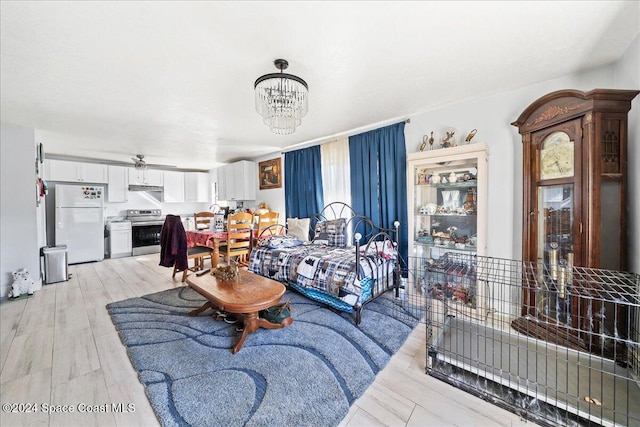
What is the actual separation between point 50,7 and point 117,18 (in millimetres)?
313

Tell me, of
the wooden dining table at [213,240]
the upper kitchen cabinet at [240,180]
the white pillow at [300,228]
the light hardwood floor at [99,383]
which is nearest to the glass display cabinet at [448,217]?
the light hardwood floor at [99,383]

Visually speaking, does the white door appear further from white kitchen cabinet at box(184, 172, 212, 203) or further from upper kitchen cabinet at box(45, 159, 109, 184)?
white kitchen cabinet at box(184, 172, 212, 203)

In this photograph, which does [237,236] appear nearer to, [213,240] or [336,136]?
[213,240]

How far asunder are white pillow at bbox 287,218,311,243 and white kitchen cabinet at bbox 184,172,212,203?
4.10 metres

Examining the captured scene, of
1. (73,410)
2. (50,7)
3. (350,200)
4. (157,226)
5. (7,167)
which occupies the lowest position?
(73,410)

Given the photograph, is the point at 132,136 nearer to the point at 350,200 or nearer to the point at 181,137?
the point at 181,137

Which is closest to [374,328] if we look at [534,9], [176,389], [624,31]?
[176,389]

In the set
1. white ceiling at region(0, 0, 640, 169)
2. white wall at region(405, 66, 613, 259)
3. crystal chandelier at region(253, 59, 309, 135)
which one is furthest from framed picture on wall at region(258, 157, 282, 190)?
white wall at region(405, 66, 613, 259)

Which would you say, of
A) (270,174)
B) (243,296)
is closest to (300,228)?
(270,174)

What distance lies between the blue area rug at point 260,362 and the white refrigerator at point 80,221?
347 cm

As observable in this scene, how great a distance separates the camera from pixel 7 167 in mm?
3289

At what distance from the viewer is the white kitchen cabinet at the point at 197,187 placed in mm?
6887

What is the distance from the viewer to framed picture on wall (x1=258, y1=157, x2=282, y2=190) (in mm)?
5086

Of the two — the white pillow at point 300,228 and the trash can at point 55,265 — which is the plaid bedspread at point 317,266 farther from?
the trash can at point 55,265
